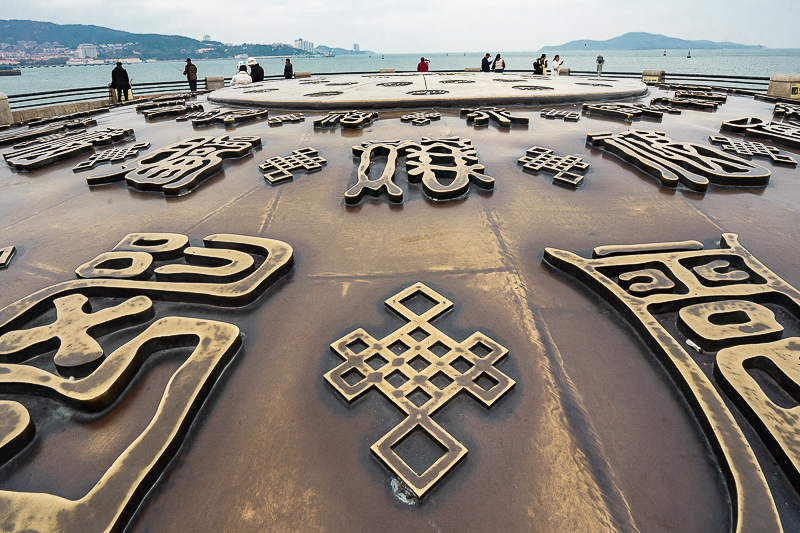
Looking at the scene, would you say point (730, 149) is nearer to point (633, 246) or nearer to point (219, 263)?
point (633, 246)

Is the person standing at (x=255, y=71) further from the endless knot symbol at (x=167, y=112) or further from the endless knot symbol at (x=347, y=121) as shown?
the endless knot symbol at (x=347, y=121)

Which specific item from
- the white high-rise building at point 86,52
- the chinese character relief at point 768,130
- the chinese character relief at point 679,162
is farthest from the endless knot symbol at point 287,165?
the white high-rise building at point 86,52

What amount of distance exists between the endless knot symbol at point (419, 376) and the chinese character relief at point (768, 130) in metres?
5.78

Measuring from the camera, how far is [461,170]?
409 centimetres

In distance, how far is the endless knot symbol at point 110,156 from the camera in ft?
15.8

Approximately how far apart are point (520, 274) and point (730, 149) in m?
4.03

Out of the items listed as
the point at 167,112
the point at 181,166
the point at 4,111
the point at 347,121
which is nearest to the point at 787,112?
the point at 347,121

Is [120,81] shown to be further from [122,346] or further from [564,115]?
[122,346]

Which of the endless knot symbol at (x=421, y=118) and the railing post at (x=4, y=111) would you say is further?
the railing post at (x=4, y=111)

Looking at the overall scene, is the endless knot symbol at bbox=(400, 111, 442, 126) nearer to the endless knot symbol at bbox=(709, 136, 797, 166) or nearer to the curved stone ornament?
the endless knot symbol at bbox=(709, 136, 797, 166)

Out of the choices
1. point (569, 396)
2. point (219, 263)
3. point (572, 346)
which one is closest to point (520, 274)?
point (572, 346)

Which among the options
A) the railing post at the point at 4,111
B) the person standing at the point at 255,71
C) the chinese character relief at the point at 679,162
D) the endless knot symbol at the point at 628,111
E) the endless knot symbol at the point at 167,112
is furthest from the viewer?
the person standing at the point at 255,71

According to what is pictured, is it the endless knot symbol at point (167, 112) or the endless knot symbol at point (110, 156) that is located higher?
the endless knot symbol at point (167, 112)

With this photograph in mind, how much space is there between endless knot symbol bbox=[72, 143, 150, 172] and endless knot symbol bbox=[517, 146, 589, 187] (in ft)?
16.0
